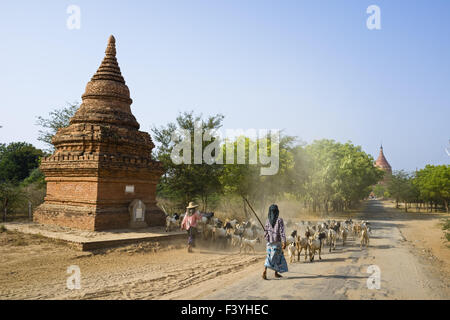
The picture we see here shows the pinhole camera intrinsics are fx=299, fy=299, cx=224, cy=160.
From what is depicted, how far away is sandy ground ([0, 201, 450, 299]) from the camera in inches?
242

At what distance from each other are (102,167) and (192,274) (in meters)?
6.89

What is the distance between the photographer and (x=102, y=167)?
41.1 feet

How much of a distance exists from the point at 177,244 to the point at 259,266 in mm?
4257

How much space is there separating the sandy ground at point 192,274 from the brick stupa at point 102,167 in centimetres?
218

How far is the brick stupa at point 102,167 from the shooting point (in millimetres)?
12602

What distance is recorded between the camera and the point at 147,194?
48.5ft

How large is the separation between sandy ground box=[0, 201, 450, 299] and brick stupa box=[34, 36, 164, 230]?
7.17 feet

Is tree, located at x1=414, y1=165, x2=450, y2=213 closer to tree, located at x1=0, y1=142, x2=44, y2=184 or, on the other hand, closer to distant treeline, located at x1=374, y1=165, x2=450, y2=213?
distant treeline, located at x1=374, y1=165, x2=450, y2=213

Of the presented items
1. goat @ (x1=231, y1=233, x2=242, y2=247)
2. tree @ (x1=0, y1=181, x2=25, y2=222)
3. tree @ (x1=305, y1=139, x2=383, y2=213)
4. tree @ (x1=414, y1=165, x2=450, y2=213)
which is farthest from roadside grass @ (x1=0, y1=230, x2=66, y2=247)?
tree @ (x1=414, y1=165, x2=450, y2=213)

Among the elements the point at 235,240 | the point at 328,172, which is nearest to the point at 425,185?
the point at 328,172

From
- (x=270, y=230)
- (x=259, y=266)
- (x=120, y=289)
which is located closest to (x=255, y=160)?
(x=259, y=266)

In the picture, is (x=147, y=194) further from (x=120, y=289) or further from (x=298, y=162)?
(x=298, y=162)

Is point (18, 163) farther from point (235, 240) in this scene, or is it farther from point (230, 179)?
point (235, 240)
